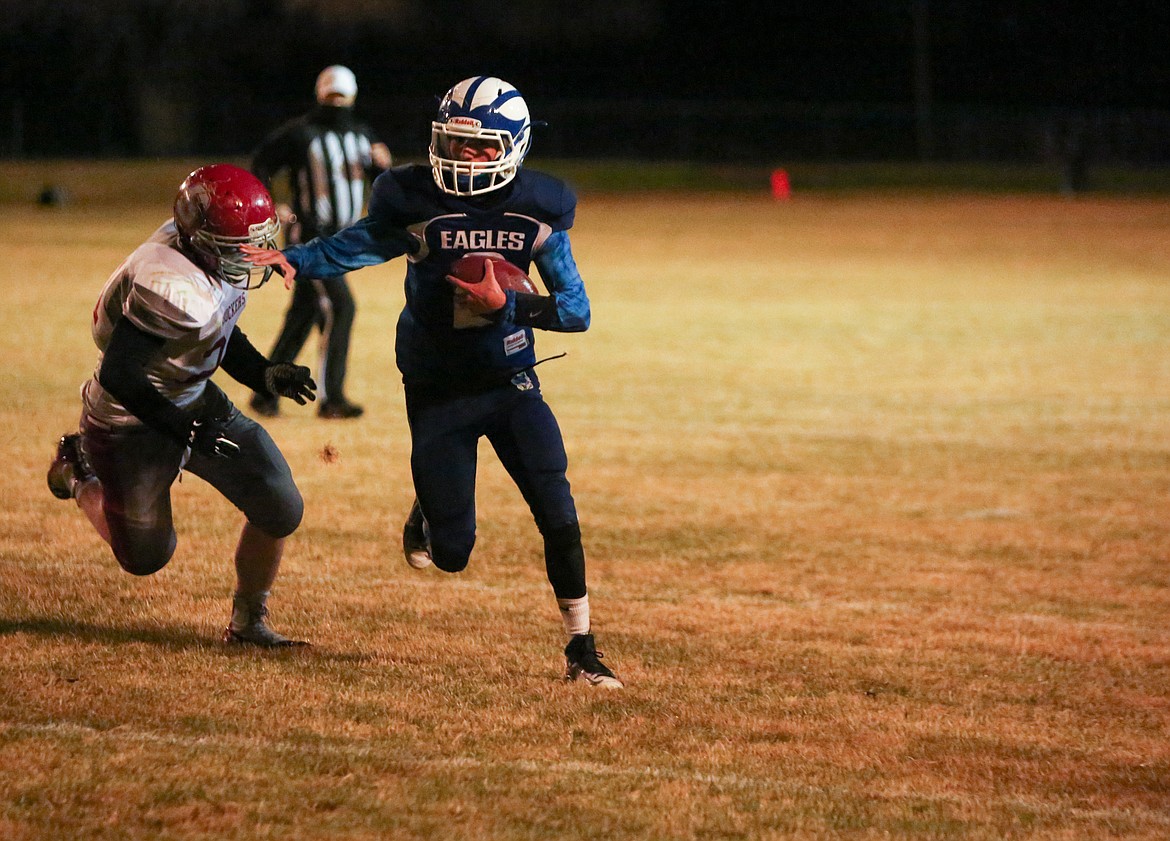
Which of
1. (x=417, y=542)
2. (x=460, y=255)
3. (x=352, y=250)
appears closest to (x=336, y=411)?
(x=417, y=542)

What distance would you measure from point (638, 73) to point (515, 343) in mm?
49143

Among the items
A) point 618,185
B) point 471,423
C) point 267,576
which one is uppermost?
point 471,423

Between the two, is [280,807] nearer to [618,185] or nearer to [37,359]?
[37,359]

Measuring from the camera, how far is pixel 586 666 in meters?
5.33

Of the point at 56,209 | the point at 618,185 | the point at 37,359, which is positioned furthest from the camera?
the point at 618,185

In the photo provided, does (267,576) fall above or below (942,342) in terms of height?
above

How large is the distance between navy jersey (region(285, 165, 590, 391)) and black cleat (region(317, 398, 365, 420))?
5.13m

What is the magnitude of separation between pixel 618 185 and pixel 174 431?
114 feet

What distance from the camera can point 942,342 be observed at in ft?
47.9

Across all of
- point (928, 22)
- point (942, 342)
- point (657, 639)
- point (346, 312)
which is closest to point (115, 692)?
point (657, 639)

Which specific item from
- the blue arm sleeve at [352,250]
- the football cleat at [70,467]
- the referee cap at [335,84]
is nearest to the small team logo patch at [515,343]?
the blue arm sleeve at [352,250]

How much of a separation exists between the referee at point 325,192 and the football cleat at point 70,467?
4.38 m

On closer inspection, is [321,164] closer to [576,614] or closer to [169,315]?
[169,315]

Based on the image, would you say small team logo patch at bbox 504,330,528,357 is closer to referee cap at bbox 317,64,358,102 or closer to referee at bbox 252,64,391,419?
referee at bbox 252,64,391,419
